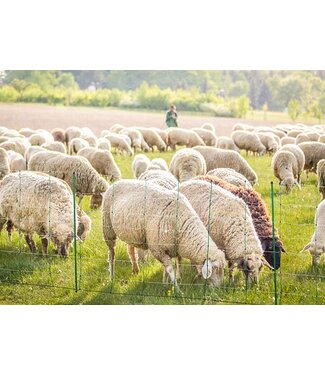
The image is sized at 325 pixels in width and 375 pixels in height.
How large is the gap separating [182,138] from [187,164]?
40 cm

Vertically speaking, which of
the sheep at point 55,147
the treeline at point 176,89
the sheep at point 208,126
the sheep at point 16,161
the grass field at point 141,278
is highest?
the treeline at point 176,89

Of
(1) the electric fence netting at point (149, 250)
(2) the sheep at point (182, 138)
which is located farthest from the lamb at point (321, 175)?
(2) the sheep at point (182, 138)

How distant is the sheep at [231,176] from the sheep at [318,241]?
1051 mm

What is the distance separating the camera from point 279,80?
933 centimetres

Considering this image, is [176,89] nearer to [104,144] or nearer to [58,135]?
[104,144]

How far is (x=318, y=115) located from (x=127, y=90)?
2636 millimetres

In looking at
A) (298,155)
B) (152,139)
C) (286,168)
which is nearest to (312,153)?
(298,155)

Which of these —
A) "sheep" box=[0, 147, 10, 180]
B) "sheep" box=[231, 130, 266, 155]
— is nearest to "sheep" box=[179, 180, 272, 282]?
"sheep" box=[231, 130, 266, 155]

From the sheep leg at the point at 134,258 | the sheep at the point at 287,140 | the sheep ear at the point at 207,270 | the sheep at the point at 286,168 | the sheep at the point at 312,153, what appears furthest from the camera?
the sheep at the point at 287,140

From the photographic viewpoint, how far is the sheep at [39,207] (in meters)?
9.26

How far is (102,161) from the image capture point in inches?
414

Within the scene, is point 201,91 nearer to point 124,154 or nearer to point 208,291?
point 124,154

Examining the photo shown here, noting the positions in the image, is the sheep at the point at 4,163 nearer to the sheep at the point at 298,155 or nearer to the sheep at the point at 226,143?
the sheep at the point at 226,143

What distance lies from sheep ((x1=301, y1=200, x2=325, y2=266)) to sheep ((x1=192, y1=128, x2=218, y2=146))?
2165mm
